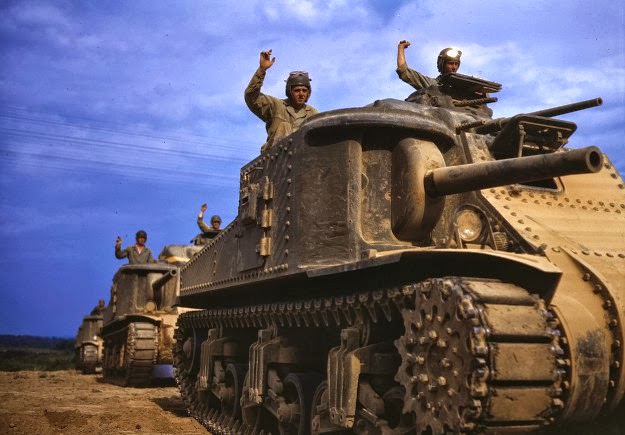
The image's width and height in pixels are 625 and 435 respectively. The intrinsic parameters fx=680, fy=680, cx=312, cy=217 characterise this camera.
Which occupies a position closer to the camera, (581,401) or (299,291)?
(581,401)

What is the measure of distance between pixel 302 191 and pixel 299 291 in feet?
3.64

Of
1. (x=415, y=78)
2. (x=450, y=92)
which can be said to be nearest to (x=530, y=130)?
(x=450, y=92)

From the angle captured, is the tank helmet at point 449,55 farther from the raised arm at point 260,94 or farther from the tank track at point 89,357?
the tank track at point 89,357

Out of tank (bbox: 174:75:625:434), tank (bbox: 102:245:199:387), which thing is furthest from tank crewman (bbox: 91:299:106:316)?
tank (bbox: 174:75:625:434)

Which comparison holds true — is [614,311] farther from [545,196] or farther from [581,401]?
[545,196]

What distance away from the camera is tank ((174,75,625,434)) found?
13.4 ft

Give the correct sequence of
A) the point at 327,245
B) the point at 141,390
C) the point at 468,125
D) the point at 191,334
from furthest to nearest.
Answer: the point at 141,390
the point at 191,334
the point at 468,125
the point at 327,245

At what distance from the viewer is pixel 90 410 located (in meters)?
10.2

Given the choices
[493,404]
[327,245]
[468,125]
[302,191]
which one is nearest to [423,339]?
[493,404]

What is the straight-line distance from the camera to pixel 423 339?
14.1ft

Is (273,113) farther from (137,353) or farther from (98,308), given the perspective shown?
(98,308)

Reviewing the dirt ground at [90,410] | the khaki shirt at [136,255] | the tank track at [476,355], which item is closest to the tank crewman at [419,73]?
the tank track at [476,355]

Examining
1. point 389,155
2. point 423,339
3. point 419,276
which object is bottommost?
point 423,339

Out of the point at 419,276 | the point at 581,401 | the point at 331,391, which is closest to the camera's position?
the point at 581,401
